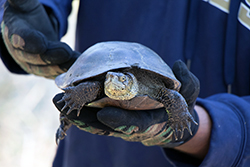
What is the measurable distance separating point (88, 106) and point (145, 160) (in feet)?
2.26

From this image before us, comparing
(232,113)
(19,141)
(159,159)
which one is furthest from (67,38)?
(232,113)

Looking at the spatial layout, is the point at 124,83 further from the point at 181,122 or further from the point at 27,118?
the point at 27,118

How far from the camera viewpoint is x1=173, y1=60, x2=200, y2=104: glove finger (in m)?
0.99

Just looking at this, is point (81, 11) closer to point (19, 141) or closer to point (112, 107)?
point (112, 107)

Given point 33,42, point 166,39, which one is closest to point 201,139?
point 166,39

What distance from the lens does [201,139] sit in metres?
1.17

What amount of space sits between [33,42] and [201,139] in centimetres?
94

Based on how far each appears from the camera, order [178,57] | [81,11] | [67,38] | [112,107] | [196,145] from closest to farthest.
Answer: [112,107], [196,145], [178,57], [81,11], [67,38]

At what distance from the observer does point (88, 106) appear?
98cm

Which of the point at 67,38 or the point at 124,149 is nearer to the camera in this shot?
the point at 124,149

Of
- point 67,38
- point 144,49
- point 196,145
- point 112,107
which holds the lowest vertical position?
point 67,38

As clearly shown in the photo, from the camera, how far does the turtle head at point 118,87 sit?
89 centimetres

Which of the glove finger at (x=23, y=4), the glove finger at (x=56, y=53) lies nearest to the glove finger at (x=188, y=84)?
the glove finger at (x=56, y=53)

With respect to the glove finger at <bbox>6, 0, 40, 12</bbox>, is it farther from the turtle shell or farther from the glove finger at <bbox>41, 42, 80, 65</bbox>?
the turtle shell
